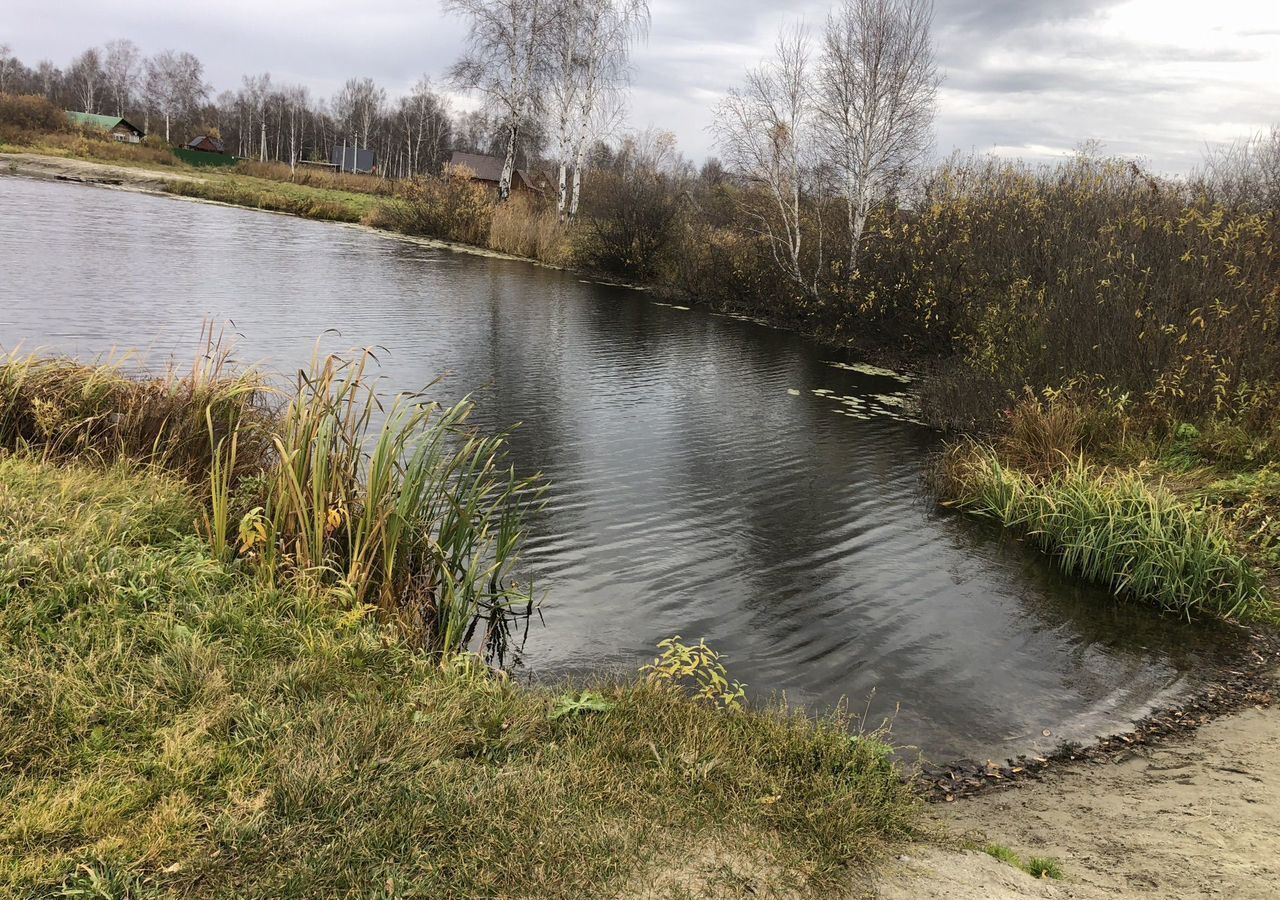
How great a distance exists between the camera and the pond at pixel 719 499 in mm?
5441

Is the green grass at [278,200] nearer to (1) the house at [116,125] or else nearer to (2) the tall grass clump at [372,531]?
(2) the tall grass clump at [372,531]

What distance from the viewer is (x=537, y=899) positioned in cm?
260

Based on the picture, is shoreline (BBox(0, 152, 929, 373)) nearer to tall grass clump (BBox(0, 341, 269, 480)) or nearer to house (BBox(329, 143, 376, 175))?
tall grass clump (BBox(0, 341, 269, 480))

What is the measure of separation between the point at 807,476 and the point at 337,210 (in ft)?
120

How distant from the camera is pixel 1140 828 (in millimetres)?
3678

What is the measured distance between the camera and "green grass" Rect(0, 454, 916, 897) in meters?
2.60

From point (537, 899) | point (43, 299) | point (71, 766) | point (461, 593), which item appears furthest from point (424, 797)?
point (43, 299)

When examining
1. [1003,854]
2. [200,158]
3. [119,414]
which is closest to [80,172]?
[200,158]

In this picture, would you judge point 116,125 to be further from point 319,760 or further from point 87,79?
point 319,760

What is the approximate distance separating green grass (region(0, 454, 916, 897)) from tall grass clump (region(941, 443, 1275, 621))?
4.18 m

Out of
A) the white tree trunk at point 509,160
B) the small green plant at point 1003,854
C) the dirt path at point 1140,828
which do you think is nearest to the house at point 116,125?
the white tree trunk at point 509,160

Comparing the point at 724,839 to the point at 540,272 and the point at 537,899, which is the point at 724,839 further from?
the point at 540,272

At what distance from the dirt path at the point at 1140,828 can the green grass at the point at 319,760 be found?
38cm

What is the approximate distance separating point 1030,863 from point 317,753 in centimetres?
284
